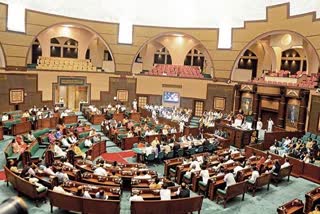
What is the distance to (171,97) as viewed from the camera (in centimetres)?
2638

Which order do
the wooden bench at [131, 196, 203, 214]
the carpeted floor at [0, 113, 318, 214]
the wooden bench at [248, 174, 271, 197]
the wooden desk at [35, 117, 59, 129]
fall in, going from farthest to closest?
the wooden desk at [35, 117, 59, 129] → the wooden bench at [248, 174, 271, 197] → the carpeted floor at [0, 113, 318, 214] → the wooden bench at [131, 196, 203, 214]

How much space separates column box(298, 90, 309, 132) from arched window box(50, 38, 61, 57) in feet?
69.8

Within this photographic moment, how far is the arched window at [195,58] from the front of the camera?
31.8 metres

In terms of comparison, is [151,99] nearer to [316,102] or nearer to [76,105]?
[76,105]

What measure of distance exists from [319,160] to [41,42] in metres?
22.7

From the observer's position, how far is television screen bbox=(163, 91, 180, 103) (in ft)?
86.3

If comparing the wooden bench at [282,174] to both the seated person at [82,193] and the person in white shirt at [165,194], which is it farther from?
the seated person at [82,193]

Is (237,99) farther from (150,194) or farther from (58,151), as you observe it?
(150,194)

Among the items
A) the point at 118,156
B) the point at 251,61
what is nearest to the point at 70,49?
the point at 118,156

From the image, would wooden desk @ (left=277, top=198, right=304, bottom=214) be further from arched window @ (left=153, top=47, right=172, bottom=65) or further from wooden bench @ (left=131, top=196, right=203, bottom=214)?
arched window @ (left=153, top=47, right=172, bottom=65)

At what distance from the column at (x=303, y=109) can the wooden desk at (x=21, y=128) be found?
16685 mm

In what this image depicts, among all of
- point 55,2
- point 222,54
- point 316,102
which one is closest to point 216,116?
point 222,54

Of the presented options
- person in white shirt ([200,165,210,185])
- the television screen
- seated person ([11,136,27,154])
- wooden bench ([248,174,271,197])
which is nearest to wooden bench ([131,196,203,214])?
person in white shirt ([200,165,210,185])

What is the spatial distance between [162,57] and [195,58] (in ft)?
12.1
